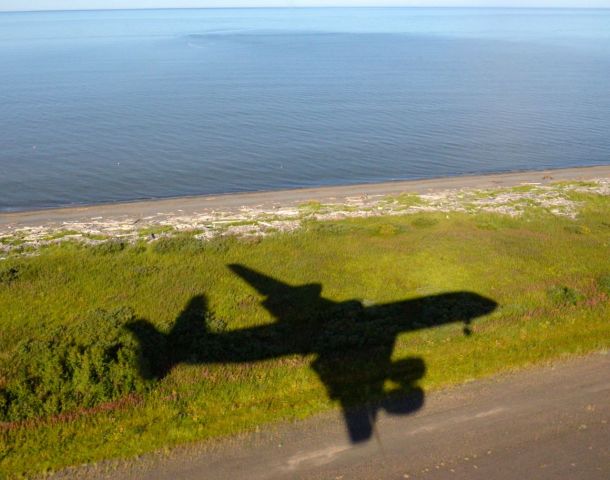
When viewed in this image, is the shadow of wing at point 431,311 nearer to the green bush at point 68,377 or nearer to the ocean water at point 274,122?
the green bush at point 68,377

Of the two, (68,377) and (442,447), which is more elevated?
(68,377)

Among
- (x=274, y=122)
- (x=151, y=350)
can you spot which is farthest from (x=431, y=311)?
(x=274, y=122)

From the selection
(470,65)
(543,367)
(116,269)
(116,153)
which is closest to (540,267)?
(543,367)

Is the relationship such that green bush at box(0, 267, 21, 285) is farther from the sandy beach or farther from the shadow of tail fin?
the shadow of tail fin

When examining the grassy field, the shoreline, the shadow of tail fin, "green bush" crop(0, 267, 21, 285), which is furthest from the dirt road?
the shoreline

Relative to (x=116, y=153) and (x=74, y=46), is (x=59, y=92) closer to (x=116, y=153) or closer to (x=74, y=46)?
(x=116, y=153)

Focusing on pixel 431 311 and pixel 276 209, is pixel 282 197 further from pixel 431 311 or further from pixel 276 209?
pixel 431 311

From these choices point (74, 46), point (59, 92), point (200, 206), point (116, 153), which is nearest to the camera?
point (200, 206)
